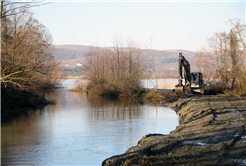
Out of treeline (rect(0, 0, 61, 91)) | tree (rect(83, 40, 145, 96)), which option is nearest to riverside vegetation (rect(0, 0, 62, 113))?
treeline (rect(0, 0, 61, 91))

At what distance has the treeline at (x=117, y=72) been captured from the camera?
30.8 meters

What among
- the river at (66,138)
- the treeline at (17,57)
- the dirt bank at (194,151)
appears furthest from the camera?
the treeline at (17,57)

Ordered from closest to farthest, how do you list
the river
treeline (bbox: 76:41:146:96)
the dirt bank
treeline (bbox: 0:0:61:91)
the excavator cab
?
the dirt bank < the river < treeline (bbox: 0:0:61:91) < the excavator cab < treeline (bbox: 76:41:146:96)

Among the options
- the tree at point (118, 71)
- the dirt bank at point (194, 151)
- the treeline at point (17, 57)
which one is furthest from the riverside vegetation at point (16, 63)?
the tree at point (118, 71)

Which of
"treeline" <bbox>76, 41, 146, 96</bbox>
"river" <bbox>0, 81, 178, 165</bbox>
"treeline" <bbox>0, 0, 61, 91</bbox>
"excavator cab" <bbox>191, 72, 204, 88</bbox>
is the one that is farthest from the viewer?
"treeline" <bbox>76, 41, 146, 96</bbox>

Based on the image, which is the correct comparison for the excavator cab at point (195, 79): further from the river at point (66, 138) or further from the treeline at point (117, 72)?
the river at point (66, 138)

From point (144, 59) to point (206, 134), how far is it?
2304cm

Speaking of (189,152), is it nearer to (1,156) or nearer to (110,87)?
(1,156)

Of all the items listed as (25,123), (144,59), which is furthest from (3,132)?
(144,59)

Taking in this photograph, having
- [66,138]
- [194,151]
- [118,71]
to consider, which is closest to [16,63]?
[66,138]

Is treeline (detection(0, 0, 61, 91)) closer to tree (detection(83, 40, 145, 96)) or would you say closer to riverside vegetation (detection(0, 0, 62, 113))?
riverside vegetation (detection(0, 0, 62, 113))

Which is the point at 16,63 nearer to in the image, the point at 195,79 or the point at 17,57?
the point at 17,57

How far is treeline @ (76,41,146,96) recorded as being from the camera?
30812mm

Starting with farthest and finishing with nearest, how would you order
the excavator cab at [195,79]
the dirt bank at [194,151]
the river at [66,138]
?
the excavator cab at [195,79] < the river at [66,138] < the dirt bank at [194,151]
